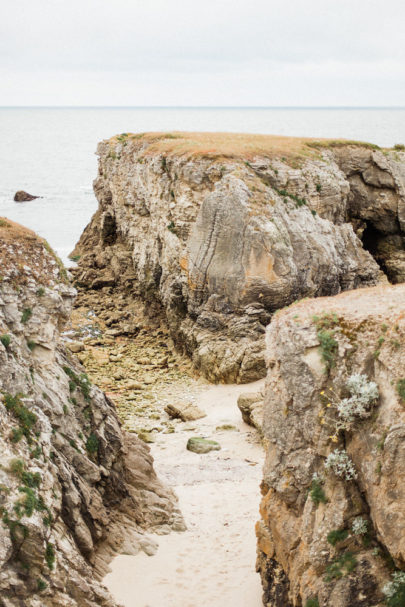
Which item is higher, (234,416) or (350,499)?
(350,499)

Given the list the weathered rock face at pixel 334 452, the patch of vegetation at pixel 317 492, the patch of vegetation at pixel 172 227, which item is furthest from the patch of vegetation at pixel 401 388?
the patch of vegetation at pixel 172 227

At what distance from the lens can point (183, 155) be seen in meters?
39.6

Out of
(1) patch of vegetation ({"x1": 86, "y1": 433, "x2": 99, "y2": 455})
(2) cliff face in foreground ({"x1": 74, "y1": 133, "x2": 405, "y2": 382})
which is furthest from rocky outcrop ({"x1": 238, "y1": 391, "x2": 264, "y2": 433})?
(1) patch of vegetation ({"x1": 86, "y1": 433, "x2": 99, "y2": 455})

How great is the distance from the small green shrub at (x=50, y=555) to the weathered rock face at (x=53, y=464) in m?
0.02

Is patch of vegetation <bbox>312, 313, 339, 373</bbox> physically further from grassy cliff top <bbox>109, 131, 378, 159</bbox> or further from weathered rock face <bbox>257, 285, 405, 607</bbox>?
grassy cliff top <bbox>109, 131, 378, 159</bbox>

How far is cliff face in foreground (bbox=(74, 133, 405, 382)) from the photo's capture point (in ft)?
114

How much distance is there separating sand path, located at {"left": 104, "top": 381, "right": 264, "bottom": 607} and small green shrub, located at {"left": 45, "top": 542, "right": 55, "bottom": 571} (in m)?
3.12

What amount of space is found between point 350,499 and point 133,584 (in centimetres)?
711

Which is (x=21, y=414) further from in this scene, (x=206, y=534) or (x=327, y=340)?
(x=206, y=534)

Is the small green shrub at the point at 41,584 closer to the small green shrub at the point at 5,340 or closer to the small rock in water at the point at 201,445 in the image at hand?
the small green shrub at the point at 5,340

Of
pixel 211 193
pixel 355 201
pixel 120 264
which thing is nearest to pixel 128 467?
pixel 211 193

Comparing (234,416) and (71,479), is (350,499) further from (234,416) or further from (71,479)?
(234,416)

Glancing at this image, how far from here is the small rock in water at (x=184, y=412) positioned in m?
30.0

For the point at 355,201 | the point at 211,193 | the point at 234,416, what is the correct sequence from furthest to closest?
1. the point at 355,201
2. the point at 211,193
3. the point at 234,416
